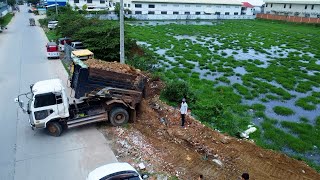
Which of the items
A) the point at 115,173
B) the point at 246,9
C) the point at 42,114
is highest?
the point at 246,9

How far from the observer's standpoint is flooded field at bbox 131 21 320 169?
12.1m

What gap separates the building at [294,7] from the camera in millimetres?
63281

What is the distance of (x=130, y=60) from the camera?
20922mm

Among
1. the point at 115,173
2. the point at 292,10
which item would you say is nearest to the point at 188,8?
the point at 292,10

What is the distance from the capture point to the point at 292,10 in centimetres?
6912

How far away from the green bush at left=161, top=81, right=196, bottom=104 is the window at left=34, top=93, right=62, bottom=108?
18.9ft

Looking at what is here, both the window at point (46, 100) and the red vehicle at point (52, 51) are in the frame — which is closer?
the window at point (46, 100)

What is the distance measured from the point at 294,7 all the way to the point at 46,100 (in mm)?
71458

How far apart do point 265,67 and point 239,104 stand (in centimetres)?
992

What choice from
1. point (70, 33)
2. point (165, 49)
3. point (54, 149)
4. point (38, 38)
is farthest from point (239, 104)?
point (38, 38)

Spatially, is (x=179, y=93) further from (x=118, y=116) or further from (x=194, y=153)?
(x=194, y=153)

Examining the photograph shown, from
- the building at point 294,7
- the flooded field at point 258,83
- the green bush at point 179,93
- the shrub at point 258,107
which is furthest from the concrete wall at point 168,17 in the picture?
the shrub at point 258,107

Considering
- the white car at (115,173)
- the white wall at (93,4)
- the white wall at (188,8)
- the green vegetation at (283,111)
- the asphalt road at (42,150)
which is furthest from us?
the white wall at (93,4)

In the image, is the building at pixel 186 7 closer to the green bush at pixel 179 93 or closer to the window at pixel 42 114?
the green bush at pixel 179 93
